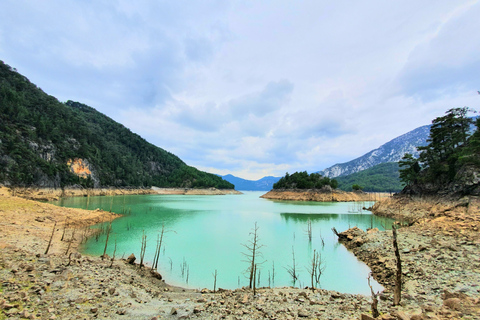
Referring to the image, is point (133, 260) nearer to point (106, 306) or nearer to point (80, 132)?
point (106, 306)

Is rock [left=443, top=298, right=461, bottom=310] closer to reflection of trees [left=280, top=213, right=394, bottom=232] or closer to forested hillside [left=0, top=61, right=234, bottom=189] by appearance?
reflection of trees [left=280, top=213, right=394, bottom=232]

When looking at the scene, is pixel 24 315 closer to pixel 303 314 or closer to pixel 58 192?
pixel 303 314

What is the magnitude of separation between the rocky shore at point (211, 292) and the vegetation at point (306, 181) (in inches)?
2550

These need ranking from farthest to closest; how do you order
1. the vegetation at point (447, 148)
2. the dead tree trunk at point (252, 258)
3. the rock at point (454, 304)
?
1. the vegetation at point (447, 148)
2. the dead tree trunk at point (252, 258)
3. the rock at point (454, 304)

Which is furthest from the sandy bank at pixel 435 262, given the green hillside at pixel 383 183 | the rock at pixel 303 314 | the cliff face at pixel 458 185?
the green hillside at pixel 383 183

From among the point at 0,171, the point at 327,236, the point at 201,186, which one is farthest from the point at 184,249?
the point at 201,186

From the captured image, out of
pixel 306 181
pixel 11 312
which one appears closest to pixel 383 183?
pixel 306 181

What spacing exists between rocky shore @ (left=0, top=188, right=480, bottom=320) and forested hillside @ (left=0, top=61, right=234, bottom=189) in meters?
50.6

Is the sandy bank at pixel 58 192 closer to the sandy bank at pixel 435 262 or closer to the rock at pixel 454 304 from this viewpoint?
the sandy bank at pixel 435 262

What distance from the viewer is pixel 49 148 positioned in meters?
64.8

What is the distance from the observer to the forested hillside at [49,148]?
49.1 meters

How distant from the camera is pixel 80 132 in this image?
91250mm

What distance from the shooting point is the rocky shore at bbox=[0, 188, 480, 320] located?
206 inches

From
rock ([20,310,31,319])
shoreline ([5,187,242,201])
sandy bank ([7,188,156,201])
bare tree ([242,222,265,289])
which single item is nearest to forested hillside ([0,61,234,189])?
sandy bank ([7,188,156,201])
